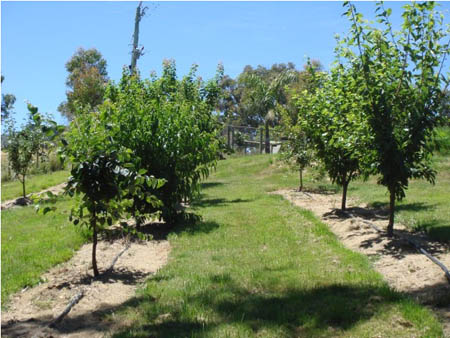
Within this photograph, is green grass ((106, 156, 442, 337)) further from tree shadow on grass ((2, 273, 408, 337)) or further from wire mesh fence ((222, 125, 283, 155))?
wire mesh fence ((222, 125, 283, 155))

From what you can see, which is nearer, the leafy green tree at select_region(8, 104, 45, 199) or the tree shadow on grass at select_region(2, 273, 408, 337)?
the tree shadow on grass at select_region(2, 273, 408, 337)

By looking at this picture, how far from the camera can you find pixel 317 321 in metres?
5.02

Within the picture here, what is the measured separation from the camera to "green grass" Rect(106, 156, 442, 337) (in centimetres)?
489

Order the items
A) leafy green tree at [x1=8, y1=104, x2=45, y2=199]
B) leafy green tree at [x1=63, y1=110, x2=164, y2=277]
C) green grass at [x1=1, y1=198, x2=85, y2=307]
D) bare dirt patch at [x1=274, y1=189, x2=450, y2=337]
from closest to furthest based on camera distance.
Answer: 1. bare dirt patch at [x1=274, y1=189, x2=450, y2=337]
2. leafy green tree at [x1=63, y1=110, x2=164, y2=277]
3. green grass at [x1=1, y1=198, x2=85, y2=307]
4. leafy green tree at [x1=8, y1=104, x2=45, y2=199]

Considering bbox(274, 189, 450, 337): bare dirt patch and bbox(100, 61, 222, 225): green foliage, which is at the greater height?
bbox(100, 61, 222, 225): green foliage

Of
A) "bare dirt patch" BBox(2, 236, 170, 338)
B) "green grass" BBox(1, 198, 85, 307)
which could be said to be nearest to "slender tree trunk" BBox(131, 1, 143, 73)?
"green grass" BBox(1, 198, 85, 307)

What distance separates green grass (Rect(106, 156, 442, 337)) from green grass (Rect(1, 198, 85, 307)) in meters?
1.77

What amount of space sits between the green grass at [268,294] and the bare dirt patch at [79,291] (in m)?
0.25

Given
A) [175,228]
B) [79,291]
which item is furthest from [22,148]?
[79,291]

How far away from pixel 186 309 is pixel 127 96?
608 cm

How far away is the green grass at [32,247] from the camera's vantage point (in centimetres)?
735

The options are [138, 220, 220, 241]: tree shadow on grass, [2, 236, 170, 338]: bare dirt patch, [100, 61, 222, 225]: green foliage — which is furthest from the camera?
[138, 220, 220, 241]: tree shadow on grass

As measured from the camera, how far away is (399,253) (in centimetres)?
761

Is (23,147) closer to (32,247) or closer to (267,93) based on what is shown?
(32,247)
